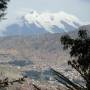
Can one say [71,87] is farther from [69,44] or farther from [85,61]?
[69,44]

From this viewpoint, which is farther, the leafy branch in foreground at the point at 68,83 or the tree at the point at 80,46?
the tree at the point at 80,46

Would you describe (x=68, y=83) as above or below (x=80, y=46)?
above

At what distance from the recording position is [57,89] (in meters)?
8.75

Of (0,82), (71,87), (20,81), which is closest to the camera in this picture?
(71,87)

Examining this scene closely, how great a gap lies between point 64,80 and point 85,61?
367 inches

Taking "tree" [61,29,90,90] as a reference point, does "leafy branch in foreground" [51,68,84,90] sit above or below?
above

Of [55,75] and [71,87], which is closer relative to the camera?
[71,87]

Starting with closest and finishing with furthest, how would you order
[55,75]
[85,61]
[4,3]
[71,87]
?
[71,87], [55,75], [85,61], [4,3]

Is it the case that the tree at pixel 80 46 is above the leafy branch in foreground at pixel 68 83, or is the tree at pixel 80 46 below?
below

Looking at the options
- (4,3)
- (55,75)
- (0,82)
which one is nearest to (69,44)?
(4,3)

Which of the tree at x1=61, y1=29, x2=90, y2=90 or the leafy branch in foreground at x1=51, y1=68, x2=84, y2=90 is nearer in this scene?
the leafy branch in foreground at x1=51, y1=68, x2=84, y2=90

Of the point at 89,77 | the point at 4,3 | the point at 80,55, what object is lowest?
the point at 80,55

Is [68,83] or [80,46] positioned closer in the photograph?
[68,83]

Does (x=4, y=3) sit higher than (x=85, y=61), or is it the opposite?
(x=4, y=3)
